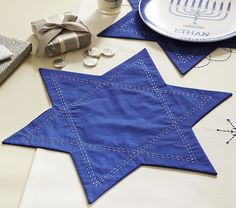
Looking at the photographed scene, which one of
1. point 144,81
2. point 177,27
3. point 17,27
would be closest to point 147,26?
point 177,27

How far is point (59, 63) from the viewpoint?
88 cm

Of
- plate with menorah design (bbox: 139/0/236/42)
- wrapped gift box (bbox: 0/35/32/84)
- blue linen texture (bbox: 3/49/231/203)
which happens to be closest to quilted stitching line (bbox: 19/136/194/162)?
blue linen texture (bbox: 3/49/231/203)

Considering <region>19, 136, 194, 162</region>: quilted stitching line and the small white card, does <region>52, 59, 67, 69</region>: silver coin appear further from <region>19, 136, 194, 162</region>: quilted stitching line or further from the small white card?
<region>19, 136, 194, 162</region>: quilted stitching line

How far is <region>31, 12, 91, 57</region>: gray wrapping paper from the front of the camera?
2.89 ft

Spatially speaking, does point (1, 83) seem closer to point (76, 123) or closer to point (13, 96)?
point (13, 96)

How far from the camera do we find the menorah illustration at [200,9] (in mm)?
985

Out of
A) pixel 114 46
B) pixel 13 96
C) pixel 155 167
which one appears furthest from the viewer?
pixel 114 46

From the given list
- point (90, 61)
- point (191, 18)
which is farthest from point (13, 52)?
point (191, 18)

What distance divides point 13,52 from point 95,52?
173 mm

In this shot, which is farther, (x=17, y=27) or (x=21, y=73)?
(x=17, y=27)

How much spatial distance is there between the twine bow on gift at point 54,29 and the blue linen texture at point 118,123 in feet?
0.19

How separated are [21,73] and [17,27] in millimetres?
161

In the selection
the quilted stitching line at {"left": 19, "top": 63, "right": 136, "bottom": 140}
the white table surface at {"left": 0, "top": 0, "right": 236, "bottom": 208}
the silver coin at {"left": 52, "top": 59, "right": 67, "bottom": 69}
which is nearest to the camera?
the white table surface at {"left": 0, "top": 0, "right": 236, "bottom": 208}

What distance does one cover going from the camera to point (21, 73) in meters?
0.87
